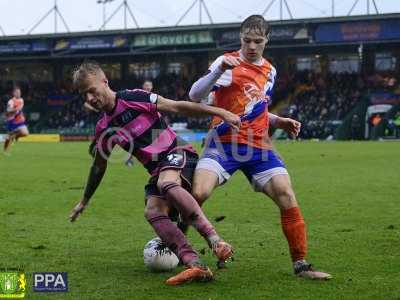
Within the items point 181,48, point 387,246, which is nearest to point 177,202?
point 387,246

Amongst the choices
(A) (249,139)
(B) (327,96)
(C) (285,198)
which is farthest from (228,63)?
(B) (327,96)

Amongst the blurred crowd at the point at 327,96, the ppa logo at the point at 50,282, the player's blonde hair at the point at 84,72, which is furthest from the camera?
the blurred crowd at the point at 327,96

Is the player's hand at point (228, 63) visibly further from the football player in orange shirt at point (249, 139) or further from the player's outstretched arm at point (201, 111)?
the player's outstretched arm at point (201, 111)

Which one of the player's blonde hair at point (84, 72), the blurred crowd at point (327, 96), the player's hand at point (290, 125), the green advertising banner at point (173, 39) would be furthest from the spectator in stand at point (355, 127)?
the player's blonde hair at point (84, 72)

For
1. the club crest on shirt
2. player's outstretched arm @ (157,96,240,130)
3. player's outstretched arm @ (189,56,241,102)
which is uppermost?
player's outstretched arm @ (189,56,241,102)

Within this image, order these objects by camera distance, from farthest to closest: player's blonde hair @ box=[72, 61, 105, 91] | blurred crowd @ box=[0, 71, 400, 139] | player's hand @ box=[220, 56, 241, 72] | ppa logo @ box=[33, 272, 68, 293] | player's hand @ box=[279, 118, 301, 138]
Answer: blurred crowd @ box=[0, 71, 400, 139] < player's hand @ box=[279, 118, 301, 138] < player's blonde hair @ box=[72, 61, 105, 91] < player's hand @ box=[220, 56, 241, 72] < ppa logo @ box=[33, 272, 68, 293]

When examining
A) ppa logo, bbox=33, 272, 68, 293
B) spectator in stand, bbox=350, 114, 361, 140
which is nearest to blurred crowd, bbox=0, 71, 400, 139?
spectator in stand, bbox=350, 114, 361, 140

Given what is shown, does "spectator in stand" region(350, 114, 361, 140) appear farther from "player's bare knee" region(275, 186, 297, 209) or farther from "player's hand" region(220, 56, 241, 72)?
"player's hand" region(220, 56, 241, 72)

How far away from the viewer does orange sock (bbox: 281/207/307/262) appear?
584 centimetres

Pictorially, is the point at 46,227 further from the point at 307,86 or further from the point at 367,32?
the point at 307,86

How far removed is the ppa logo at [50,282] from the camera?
5168 millimetres

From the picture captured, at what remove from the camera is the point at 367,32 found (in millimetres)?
43781

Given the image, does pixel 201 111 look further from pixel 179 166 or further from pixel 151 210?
pixel 151 210

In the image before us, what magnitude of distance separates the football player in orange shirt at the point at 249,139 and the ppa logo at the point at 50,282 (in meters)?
1.28
